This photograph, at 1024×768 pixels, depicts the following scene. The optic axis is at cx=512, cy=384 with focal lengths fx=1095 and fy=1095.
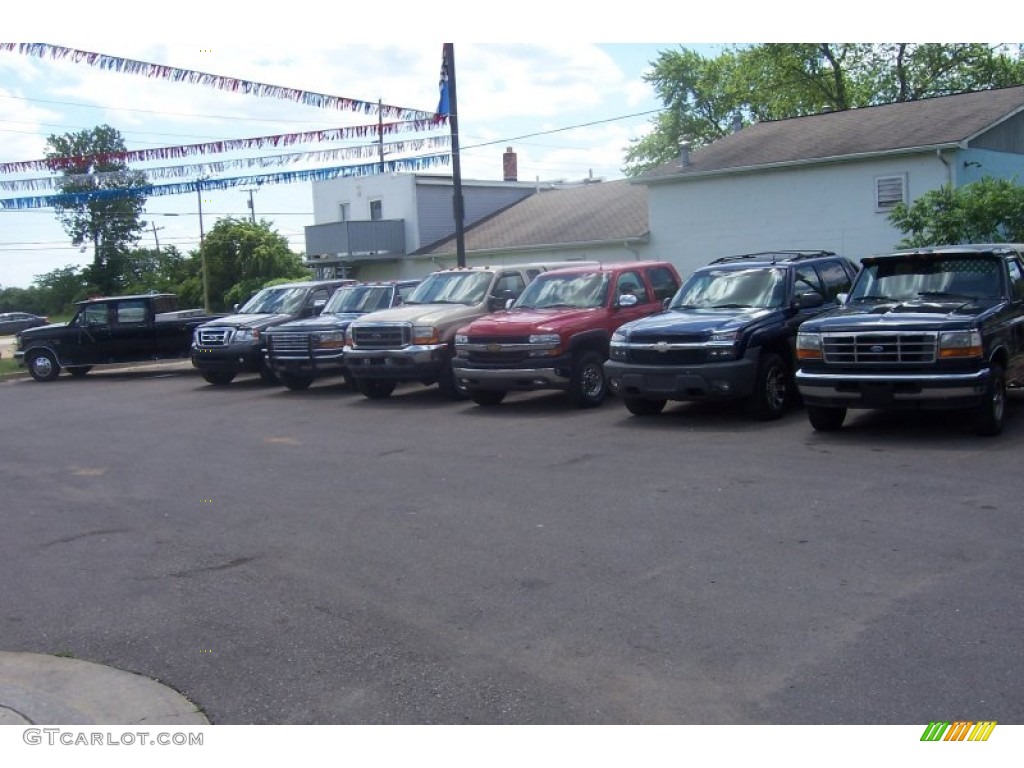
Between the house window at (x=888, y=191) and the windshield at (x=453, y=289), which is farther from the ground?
the house window at (x=888, y=191)

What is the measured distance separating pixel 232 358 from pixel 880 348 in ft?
40.7

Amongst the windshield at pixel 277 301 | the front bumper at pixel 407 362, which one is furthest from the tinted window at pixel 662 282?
the windshield at pixel 277 301

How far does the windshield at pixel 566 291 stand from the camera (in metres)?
15.4

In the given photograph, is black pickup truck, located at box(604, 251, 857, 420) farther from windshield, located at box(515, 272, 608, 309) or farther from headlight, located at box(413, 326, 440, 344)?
headlight, located at box(413, 326, 440, 344)

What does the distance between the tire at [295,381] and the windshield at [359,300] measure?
4.19ft

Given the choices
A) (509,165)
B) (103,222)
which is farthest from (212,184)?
(103,222)

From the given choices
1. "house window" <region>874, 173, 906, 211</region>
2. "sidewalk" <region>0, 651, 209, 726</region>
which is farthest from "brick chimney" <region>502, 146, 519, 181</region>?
"sidewalk" <region>0, 651, 209, 726</region>

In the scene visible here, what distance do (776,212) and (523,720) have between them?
22.7 metres

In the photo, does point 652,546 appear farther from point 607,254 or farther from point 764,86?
point 764,86

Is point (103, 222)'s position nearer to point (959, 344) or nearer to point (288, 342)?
point (288, 342)

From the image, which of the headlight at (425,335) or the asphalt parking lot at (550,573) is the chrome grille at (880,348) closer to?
the asphalt parking lot at (550,573)

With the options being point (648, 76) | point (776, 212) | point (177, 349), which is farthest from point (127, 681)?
point (648, 76)

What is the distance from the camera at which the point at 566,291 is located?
51.5 ft
